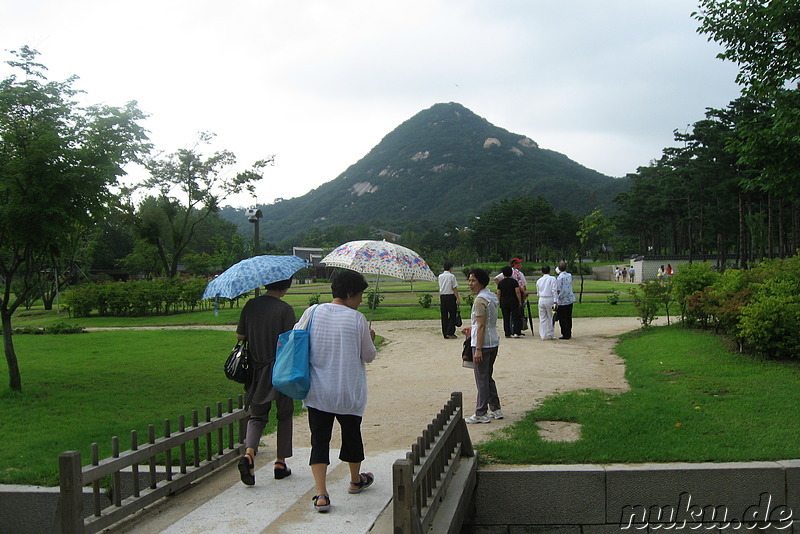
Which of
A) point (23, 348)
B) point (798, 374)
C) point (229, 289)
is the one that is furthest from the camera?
point (23, 348)

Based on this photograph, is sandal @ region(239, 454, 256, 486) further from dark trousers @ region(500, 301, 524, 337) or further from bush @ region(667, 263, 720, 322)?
bush @ region(667, 263, 720, 322)

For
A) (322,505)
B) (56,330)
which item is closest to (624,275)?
(56,330)

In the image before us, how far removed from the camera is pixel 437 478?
4023mm

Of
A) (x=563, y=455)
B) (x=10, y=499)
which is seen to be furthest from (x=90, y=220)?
(x=563, y=455)

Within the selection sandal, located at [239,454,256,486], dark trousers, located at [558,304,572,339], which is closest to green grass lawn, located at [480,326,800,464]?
sandal, located at [239,454,256,486]

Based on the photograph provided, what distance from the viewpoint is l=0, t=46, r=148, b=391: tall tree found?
7.96 m

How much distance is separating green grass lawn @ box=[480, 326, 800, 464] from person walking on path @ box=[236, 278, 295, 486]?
1.75 metres

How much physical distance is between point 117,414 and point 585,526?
5.52 m

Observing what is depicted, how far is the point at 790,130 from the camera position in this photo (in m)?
9.38

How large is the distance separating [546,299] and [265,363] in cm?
937

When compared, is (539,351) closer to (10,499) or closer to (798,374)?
(798,374)

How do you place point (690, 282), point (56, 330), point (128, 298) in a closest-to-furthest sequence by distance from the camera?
point (690, 282) → point (56, 330) → point (128, 298)

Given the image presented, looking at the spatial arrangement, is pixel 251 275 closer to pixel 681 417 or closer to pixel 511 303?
pixel 681 417

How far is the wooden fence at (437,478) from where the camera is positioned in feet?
10.4
